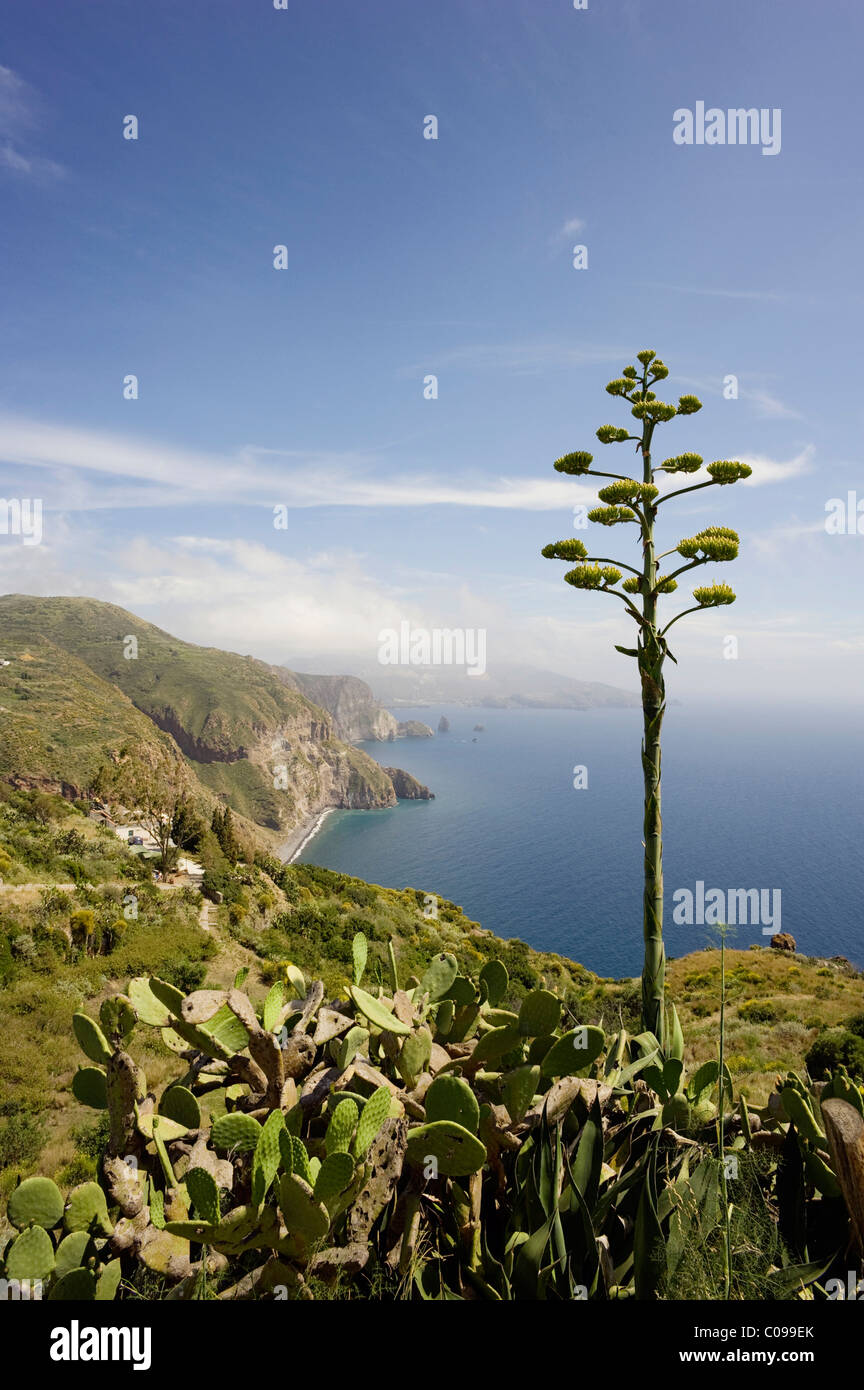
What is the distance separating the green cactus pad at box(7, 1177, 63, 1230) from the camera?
6.51 feet

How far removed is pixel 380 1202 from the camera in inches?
75.4

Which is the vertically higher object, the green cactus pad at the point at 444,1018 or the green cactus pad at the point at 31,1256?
the green cactus pad at the point at 444,1018

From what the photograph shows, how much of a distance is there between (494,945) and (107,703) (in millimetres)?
50858

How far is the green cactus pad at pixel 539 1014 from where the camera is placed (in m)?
2.48

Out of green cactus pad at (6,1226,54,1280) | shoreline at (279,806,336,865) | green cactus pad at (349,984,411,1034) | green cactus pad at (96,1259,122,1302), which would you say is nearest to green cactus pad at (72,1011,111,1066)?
green cactus pad at (6,1226,54,1280)

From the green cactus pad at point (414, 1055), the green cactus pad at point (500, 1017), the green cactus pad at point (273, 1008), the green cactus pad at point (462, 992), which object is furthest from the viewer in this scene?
the green cactus pad at point (462, 992)

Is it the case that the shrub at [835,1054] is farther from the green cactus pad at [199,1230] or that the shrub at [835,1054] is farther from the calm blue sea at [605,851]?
the calm blue sea at [605,851]

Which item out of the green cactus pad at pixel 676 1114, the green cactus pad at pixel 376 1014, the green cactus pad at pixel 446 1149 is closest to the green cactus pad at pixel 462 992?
the green cactus pad at pixel 376 1014

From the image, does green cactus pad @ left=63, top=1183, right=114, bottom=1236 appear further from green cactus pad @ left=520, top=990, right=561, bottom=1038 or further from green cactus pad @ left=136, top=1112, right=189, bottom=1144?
green cactus pad @ left=520, top=990, right=561, bottom=1038

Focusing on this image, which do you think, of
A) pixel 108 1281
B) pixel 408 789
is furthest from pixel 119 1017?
pixel 408 789

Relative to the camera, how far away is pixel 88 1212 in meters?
1.94

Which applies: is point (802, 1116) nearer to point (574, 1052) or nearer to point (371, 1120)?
point (574, 1052)

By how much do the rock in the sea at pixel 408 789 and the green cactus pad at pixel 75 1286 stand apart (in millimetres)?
135731
